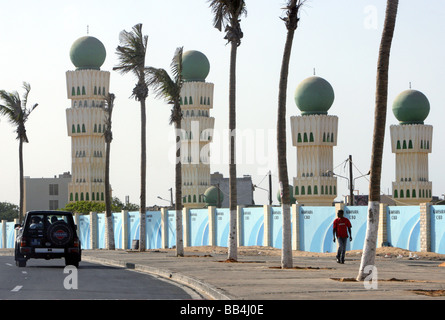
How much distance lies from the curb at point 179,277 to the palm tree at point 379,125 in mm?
3562

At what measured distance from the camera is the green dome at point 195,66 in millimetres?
90750

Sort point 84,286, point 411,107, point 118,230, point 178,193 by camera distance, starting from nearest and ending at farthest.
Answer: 1. point 84,286
2. point 178,193
3. point 118,230
4. point 411,107

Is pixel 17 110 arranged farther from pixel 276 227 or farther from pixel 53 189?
pixel 53 189

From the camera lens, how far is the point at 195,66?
3602 inches

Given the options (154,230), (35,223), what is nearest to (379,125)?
(35,223)

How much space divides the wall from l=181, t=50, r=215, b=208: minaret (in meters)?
30.5

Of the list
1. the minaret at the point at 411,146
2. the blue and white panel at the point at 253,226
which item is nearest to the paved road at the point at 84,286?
the blue and white panel at the point at 253,226

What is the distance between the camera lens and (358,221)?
39719 millimetres

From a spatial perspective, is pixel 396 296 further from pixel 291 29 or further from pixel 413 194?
pixel 413 194

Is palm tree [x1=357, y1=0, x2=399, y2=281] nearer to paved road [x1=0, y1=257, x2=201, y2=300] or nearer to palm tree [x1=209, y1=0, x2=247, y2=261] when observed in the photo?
paved road [x1=0, y1=257, x2=201, y2=300]

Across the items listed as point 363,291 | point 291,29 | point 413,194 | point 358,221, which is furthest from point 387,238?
point 413,194

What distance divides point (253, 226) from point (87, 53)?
5065 centimetres
